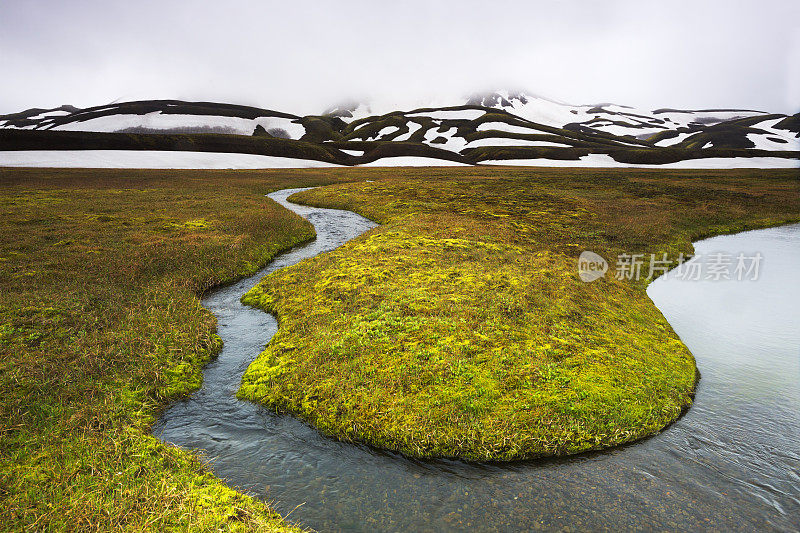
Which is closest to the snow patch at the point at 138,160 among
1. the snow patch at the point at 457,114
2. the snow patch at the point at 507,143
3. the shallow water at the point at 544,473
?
the snow patch at the point at 507,143

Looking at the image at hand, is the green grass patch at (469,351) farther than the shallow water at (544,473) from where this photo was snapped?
Yes

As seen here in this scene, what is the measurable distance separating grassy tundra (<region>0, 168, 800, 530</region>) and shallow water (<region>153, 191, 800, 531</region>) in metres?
0.53

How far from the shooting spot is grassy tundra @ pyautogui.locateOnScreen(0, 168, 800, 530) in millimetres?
8070

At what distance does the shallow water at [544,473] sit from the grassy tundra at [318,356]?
0.53 m

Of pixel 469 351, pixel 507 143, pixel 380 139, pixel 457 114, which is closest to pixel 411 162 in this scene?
pixel 507 143

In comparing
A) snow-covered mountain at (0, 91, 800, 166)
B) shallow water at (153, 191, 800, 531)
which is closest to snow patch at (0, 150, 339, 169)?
snow-covered mountain at (0, 91, 800, 166)

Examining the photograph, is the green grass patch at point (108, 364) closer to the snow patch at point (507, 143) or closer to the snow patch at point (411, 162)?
the snow patch at point (411, 162)

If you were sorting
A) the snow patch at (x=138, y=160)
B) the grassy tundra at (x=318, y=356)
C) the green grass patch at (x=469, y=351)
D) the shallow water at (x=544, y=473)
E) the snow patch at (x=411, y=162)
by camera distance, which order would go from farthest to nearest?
the snow patch at (x=411, y=162)
the snow patch at (x=138, y=160)
the green grass patch at (x=469, y=351)
the grassy tundra at (x=318, y=356)
the shallow water at (x=544, y=473)

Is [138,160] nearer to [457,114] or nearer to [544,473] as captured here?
[544,473]

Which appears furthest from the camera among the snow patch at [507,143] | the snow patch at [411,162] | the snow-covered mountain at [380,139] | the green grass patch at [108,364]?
the snow patch at [507,143]

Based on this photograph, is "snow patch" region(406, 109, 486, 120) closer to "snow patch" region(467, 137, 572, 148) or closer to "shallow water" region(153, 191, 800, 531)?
"snow patch" region(467, 137, 572, 148)

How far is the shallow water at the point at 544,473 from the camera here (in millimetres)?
7773

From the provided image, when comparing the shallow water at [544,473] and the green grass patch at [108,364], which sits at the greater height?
the green grass patch at [108,364]

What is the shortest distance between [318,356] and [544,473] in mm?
7047
